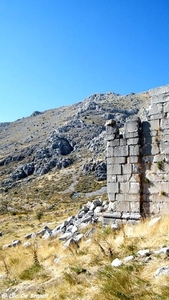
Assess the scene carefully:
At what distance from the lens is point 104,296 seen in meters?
4.52

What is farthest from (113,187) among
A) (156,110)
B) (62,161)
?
(62,161)

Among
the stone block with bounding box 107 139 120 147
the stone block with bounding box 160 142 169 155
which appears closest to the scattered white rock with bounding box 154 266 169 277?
the stone block with bounding box 160 142 169 155

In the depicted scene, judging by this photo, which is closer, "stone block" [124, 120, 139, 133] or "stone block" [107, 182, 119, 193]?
"stone block" [124, 120, 139, 133]

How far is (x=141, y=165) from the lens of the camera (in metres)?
10.3

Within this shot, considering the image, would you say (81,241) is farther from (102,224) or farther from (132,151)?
(132,151)

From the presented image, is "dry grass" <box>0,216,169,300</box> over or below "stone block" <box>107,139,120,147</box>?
below

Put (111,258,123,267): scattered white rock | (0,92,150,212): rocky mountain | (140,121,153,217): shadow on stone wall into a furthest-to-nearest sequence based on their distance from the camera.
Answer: (0,92,150,212): rocky mountain → (140,121,153,217): shadow on stone wall → (111,258,123,267): scattered white rock

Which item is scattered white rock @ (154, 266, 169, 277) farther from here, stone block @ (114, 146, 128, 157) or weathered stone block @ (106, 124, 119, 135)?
weathered stone block @ (106, 124, 119, 135)

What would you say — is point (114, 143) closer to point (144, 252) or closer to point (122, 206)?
point (122, 206)

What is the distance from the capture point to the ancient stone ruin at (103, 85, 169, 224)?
9.89 meters

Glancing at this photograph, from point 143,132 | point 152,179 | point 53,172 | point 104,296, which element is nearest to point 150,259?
point 104,296

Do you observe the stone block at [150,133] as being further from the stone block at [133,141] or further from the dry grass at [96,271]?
the dry grass at [96,271]

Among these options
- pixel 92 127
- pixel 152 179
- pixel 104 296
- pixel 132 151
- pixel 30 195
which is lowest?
pixel 30 195

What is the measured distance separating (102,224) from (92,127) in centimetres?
8273
